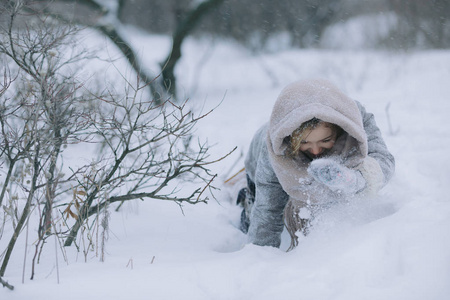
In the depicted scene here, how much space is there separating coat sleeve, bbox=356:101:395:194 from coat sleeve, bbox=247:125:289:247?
1.69ft

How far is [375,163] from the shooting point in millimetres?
2146

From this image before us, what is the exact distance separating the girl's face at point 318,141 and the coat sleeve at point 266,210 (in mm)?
300

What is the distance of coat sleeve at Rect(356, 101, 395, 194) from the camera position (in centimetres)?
209

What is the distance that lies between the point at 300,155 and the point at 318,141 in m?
0.14

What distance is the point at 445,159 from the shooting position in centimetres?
274

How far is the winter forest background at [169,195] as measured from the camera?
61.4 inches

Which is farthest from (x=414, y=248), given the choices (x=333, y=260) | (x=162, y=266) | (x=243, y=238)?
(x=243, y=238)

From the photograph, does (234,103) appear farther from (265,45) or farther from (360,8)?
(360,8)

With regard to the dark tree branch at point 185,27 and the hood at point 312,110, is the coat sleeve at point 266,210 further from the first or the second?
the dark tree branch at point 185,27

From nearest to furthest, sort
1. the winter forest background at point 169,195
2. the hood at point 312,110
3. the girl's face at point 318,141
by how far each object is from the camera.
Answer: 1. the winter forest background at point 169,195
2. the hood at point 312,110
3. the girl's face at point 318,141

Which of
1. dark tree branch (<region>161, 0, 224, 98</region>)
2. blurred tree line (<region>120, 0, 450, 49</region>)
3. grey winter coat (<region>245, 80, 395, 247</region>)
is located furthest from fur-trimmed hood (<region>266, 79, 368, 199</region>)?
blurred tree line (<region>120, 0, 450, 49</region>)

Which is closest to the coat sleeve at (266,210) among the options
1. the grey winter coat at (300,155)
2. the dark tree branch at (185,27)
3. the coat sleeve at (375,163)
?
the grey winter coat at (300,155)

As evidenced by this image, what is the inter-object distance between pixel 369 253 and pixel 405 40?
7537 millimetres

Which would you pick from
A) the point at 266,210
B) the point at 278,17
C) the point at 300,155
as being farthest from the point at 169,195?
the point at 278,17
